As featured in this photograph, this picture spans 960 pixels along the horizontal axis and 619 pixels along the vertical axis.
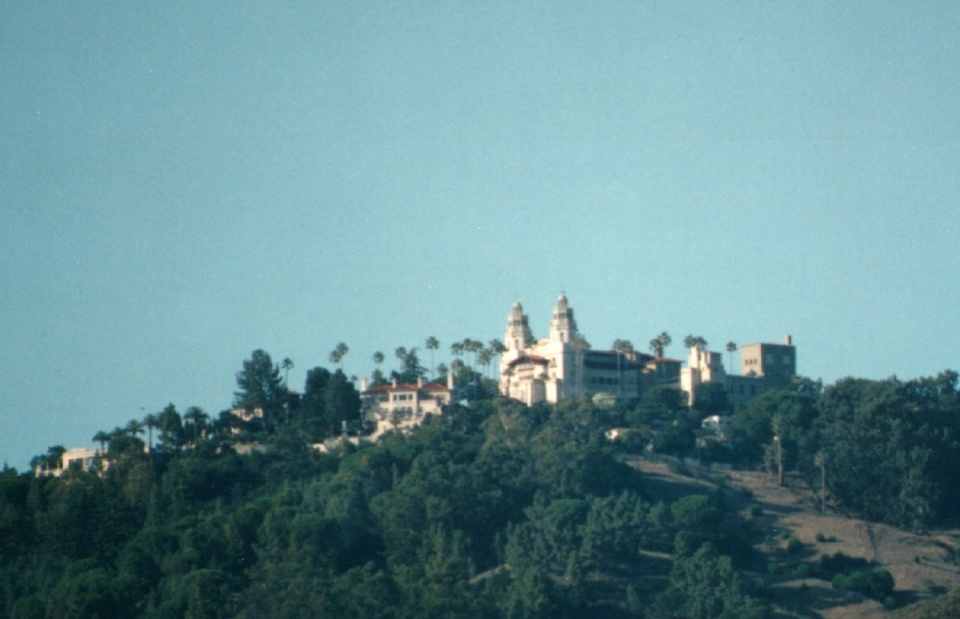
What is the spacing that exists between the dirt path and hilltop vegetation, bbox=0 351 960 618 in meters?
1.58

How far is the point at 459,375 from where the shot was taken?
436 feet

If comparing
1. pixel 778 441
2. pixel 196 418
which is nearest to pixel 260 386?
pixel 196 418

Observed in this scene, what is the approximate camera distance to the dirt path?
92.1 meters

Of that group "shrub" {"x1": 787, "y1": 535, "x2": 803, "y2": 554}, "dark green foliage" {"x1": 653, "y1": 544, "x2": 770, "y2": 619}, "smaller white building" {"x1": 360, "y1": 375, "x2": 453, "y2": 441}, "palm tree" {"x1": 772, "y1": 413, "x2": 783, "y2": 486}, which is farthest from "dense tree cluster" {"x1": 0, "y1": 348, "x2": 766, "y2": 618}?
"palm tree" {"x1": 772, "y1": 413, "x2": 783, "y2": 486}

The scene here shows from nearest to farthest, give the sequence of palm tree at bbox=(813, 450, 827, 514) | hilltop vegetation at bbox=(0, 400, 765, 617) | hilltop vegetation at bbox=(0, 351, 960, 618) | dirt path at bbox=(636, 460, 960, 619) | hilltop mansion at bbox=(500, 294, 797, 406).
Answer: hilltop vegetation at bbox=(0, 400, 765, 617)
hilltop vegetation at bbox=(0, 351, 960, 618)
dirt path at bbox=(636, 460, 960, 619)
palm tree at bbox=(813, 450, 827, 514)
hilltop mansion at bbox=(500, 294, 797, 406)

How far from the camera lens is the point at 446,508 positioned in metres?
96.6

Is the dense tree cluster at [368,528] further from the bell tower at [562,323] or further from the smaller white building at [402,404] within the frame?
the bell tower at [562,323]

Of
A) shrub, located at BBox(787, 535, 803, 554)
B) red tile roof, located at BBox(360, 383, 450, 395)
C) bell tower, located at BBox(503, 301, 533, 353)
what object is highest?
bell tower, located at BBox(503, 301, 533, 353)

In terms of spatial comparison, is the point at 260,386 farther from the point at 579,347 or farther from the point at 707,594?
the point at 707,594

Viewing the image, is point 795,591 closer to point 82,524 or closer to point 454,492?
point 454,492

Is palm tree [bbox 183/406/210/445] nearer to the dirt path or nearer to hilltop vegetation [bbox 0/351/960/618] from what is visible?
hilltop vegetation [bbox 0/351/960/618]

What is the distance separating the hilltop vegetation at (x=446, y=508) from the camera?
3371 inches

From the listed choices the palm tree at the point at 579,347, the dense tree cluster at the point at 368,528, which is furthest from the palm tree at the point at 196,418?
the palm tree at the point at 579,347

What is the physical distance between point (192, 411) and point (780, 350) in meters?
53.3
